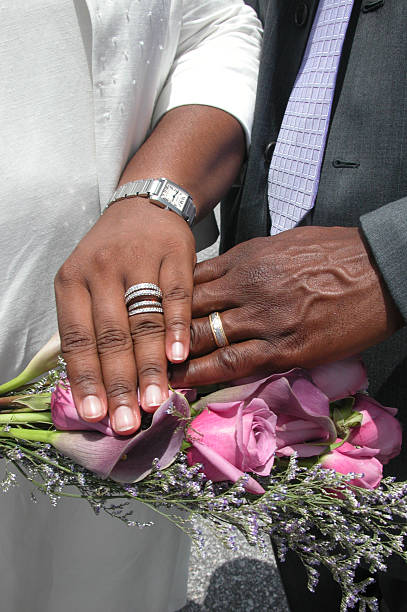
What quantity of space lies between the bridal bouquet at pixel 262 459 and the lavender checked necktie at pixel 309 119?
457mm

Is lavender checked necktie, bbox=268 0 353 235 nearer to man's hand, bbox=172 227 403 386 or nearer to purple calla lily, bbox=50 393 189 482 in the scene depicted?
man's hand, bbox=172 227 403 386

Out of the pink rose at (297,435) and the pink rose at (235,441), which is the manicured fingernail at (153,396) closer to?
the pink rose at (235,441)

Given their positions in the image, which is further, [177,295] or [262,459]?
[177,295]

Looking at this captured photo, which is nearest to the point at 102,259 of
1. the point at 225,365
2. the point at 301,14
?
the point at 225,365

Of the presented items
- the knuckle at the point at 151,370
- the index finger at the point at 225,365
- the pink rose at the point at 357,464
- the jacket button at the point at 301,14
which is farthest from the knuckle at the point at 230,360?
the jacket button at the point at 301,14

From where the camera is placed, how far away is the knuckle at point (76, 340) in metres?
0.89

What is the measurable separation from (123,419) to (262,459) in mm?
228

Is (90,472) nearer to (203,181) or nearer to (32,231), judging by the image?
(32,231)

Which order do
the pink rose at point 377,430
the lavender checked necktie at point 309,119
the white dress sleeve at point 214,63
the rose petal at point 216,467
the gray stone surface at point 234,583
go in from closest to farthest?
the rose petal at point 216,467
the pink rose at point 377,430
the lavender checked necktie at point 309,119
the white dress sleeve at point 214,63
the gray stone surface at point 234,583

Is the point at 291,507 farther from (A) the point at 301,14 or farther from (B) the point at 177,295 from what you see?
(A) the point at 301,14

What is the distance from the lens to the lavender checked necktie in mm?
1090

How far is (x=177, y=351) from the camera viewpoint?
86cm

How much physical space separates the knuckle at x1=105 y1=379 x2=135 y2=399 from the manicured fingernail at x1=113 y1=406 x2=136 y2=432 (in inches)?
1.0

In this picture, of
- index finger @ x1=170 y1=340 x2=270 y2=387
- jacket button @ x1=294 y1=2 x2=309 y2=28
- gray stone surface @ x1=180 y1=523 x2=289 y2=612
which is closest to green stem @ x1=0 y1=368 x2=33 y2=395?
index finger @ x1=170 y1=340 x2=270 y2=387
